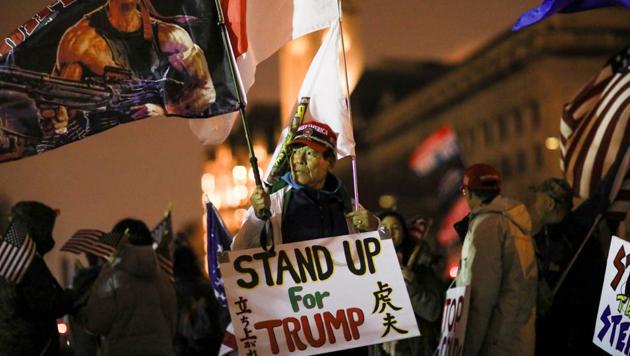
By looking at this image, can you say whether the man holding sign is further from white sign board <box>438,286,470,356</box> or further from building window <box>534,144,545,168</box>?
building window <box>534,144,545,168</box>

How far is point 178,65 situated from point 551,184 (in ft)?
13.2

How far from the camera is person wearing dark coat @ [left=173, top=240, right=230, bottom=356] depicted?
11.5 m

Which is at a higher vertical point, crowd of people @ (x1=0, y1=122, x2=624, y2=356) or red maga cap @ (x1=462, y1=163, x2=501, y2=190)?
red maga cap @ (x1=462, y1=163, x2=501, y2=190)

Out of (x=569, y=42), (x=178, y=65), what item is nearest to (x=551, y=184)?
(x=178, y=65)

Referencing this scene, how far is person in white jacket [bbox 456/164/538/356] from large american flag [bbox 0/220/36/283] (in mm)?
2972

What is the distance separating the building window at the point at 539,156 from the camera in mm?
76438

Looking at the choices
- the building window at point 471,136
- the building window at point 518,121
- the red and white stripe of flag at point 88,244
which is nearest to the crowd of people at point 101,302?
the red and white stripe of flag at point 88,244

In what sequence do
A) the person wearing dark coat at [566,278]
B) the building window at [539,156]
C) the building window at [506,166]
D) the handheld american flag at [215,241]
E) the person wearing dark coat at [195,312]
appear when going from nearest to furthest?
the handheld american flag at [215,241], the person wearing dark coat at [566,278], the person wearing dark coat at [195,312], the building window at [539,156], the building window at [506,166]

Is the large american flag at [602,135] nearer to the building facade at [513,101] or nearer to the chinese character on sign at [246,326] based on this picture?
the chinese character on sign at [246,326]

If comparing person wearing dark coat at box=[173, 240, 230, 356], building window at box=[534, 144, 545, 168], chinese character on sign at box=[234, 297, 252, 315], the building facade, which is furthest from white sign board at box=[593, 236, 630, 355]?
building window at box=[534, 144, 545, 168]

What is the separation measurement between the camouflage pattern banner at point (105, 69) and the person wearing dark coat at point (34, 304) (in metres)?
1.08

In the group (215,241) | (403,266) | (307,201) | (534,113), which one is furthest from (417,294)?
(534,113)

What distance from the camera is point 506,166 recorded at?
79188 mm

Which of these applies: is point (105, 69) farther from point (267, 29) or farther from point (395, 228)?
point (395, 228)
